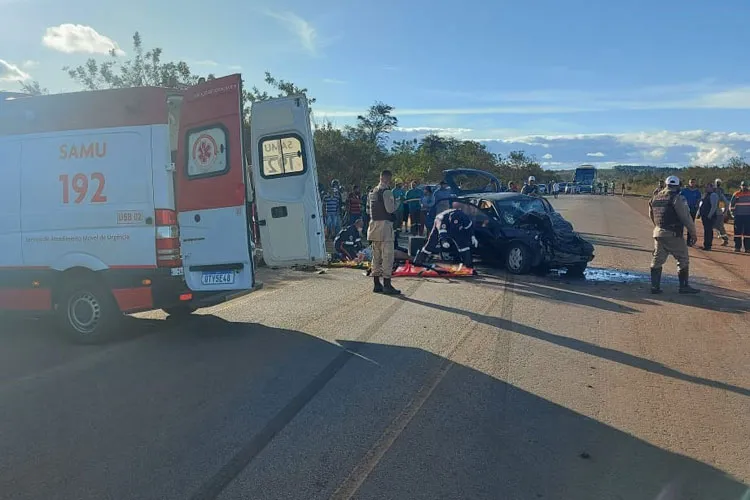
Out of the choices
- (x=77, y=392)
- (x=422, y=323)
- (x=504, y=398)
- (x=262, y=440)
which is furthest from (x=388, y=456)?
(x=422, y=323)

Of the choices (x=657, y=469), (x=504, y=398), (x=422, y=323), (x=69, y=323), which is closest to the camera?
(x=657, y=469)

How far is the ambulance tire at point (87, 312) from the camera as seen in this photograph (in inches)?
272

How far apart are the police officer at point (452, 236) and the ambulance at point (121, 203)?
222 inches

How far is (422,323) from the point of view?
7793 mm

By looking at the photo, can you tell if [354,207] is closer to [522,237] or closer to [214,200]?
[522,237]

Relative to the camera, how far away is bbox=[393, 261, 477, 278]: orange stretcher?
1151 cm

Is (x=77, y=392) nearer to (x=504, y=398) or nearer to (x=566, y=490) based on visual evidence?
(x=504, y=398)

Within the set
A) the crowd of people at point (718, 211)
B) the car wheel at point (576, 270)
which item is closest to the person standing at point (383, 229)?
the car wheel at point (576, 270)

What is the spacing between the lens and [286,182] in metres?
7.79

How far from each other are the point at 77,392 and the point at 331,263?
8271 millimetres

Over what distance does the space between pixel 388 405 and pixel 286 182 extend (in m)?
3.74

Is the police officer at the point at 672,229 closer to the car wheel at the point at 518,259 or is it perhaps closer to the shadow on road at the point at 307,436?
the car wheel at the point at 518,259

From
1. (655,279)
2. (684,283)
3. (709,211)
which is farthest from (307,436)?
(709,211)

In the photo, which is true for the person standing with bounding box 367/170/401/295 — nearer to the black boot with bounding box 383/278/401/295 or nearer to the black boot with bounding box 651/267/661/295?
the black boot with bounding box 383/278/401/295
